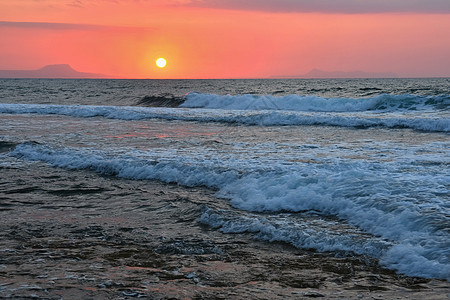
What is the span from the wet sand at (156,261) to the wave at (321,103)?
2334 centimetres

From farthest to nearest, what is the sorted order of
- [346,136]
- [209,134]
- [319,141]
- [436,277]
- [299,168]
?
[209,134] < [346,136] < [319,141] < [299,168] < [436,277]

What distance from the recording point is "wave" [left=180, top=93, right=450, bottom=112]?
26.7m

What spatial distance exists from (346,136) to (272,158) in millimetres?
5956

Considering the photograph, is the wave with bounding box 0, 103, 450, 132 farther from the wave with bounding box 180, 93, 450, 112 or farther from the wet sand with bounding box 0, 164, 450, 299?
the wet sand with bounding box 0, 164, 450, 299

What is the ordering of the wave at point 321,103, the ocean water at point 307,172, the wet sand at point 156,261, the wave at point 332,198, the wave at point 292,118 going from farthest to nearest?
the wave at point 321,103
the wave at point 292,118
the ocean water at point 307,172
the wave at point 332,198
the wet sand at point 156,261

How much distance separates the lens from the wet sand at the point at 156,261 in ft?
12.6

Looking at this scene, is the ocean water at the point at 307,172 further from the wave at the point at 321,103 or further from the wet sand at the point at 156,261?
the wave at the point at 321,103

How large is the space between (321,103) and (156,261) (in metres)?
27.6

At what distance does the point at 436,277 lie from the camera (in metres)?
4.14

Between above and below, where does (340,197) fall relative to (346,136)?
below

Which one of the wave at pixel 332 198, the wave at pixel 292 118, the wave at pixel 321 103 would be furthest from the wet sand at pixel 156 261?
the wave at pixel 321 103

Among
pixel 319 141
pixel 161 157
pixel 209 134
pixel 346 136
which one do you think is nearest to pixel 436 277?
pixel 161 157

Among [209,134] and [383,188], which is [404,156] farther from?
[209,134]

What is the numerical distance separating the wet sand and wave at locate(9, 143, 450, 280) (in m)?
0.28
